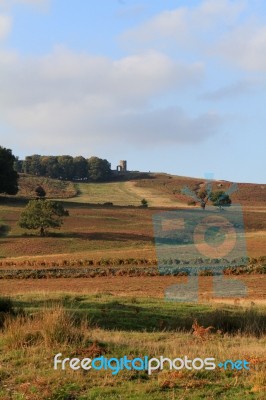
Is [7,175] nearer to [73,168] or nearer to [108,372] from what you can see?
[73,168]

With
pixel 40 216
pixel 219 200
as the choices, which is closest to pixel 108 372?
pixel 219 200

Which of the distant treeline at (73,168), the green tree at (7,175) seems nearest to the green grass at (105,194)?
the distant treeline at (73,168)

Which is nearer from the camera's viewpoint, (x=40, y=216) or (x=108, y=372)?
(x=108, y=372)

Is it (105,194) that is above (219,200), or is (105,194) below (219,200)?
above

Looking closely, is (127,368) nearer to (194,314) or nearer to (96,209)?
(194,314)

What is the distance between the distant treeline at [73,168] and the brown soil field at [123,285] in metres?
132

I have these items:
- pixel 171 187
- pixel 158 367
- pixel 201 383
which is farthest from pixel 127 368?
pixel 171 187

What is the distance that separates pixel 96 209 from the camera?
97562mm

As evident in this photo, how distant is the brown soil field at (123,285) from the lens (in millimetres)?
30008

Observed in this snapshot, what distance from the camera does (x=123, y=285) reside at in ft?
113

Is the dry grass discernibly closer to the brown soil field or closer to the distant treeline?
the brown soil field

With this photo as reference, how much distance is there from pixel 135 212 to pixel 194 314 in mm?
77341

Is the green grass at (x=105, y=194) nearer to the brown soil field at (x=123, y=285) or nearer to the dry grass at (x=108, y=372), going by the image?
the brown soil field at (x=123, y=285)

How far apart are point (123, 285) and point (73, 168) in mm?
141105
